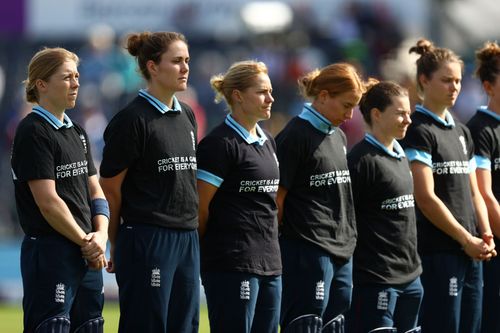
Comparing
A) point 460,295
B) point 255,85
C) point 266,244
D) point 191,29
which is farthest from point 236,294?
point 191,29

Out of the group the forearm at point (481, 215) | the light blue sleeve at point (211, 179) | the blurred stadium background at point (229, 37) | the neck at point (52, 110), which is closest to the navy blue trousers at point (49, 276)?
the neck at point (52, 110)

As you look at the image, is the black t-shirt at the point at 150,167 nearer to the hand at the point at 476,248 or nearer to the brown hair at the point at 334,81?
the brown hair at the point at 334,81

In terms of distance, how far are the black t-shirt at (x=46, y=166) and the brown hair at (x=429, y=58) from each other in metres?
2.54

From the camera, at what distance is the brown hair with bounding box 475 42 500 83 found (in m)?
8.34

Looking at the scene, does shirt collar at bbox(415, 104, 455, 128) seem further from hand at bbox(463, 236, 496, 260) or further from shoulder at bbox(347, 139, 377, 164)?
hand at bbox(463, 236, 496, 260)

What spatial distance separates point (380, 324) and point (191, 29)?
11680mm

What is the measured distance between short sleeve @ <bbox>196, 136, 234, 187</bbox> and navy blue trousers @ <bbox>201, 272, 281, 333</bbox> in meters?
0.56

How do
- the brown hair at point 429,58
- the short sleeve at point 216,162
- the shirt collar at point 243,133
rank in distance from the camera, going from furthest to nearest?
1. the brown hair at point 429,58
2. the shirt collar at point 243,133
3. the short sleeve at point 216,162

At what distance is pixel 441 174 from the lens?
782cm

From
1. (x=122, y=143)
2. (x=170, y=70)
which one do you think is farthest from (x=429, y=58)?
(x=122, y=143)

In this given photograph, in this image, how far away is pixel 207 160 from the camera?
22.8ft

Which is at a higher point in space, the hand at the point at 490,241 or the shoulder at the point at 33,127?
the shoulder at the point at 33,127

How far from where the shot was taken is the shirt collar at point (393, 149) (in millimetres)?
7539

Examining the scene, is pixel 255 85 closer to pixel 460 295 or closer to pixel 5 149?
pixel 460 295
